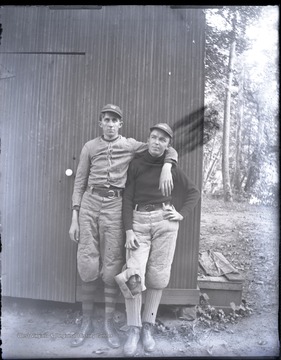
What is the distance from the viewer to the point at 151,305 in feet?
10.2

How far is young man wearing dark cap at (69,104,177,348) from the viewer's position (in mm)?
3092

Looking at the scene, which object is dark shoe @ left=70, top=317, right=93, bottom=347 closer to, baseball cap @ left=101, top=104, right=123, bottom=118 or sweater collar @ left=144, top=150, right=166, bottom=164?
sweater collar @ left=144, top=150, right=166, bottom=164

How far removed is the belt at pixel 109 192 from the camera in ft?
10.1

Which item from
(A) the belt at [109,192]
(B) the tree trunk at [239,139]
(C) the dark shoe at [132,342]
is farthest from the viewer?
(B) the tree trunk at [239,139]

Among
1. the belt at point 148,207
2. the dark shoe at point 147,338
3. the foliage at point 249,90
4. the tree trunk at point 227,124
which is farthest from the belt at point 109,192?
the dark shoe at point 147,338

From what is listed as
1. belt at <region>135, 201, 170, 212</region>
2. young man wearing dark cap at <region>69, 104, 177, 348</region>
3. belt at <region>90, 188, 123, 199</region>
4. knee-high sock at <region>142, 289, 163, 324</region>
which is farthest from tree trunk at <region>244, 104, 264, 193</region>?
knee-high sock at <region>142, 289, 163, 324</region>

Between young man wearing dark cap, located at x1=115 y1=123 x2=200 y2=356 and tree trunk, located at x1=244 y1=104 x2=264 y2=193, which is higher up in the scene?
tree trunk, located at x1=244 y1=104 x2=264 y2=193

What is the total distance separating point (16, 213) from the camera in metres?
3.38

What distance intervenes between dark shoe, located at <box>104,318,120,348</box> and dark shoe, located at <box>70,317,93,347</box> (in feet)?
0.55

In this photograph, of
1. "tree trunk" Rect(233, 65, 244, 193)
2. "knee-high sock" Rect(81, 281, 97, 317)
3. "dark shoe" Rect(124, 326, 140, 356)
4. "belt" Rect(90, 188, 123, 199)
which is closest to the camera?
"dark shoe" Rect(124, 326, 140, 356)

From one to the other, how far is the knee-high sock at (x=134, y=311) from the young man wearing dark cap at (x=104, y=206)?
21 cm

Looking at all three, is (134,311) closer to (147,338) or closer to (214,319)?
(147,338)

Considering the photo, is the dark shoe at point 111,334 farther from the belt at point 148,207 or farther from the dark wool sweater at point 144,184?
the belt at point 148,207

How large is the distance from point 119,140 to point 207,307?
6.34 ft
